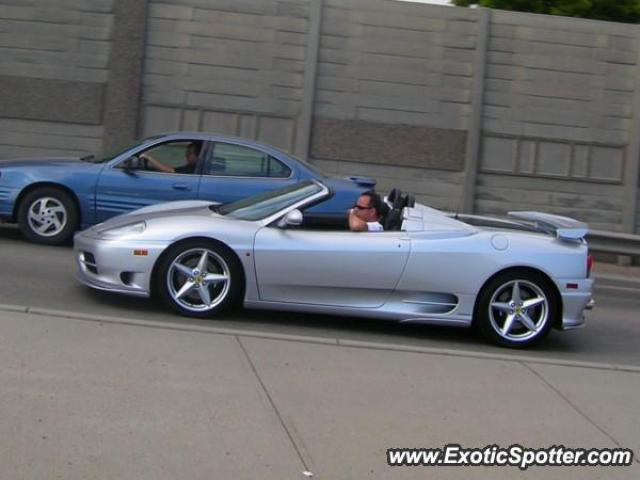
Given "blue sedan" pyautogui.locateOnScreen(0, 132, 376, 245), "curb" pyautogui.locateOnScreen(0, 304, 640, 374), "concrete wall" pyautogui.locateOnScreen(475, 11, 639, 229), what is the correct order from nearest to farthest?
1. "curb" pyautogui.locateOnScreen(0, 304, 640, 374)
2. "blue sedan" pyautogui.locateOnScreen(0, 132, 376, 245)
3. "concrete wall" pyautogui.locateOnScreen(475, 11, 639, 229)

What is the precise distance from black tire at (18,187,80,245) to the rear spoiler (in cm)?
484

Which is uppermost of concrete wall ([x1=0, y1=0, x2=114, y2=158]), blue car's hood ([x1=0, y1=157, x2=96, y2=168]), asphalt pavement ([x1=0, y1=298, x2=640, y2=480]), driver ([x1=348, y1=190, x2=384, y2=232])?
concrete wall ([x1=0, y1=0, x2=114, y2=158])

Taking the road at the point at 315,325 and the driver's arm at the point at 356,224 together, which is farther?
the driver's arm at the point at 356,224

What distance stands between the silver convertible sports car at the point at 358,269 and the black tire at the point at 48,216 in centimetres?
306

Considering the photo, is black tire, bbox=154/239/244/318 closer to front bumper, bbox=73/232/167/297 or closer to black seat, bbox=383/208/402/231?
front bumper, bbox=73/232/167/297

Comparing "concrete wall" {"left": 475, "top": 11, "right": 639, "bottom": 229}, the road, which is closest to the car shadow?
the road

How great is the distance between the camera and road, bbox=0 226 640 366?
26.9ft

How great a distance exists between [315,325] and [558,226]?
2.12 meters

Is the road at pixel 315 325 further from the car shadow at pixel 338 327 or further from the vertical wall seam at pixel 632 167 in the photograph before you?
the vertical wall seam at pixel 632 167

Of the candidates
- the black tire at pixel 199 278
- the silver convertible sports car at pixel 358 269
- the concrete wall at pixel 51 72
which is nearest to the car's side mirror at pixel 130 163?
the silver convertible sports car at pixel 358 269

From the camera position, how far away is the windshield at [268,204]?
8383 millimetres

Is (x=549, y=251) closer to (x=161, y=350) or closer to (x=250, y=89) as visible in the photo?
(x=161, y=350)

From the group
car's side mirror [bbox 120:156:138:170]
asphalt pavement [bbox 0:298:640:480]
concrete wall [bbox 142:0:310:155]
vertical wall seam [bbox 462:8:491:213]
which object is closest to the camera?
asphalt pavement [bbox 0:298:640:480]

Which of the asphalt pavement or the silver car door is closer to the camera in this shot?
the asphalt pavement
